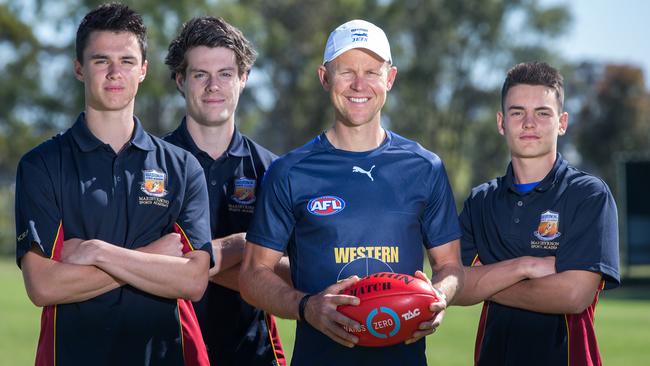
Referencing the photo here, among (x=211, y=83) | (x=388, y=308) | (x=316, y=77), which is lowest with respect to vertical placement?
(x=388, y=308)

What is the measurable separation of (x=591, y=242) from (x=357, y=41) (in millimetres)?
1611

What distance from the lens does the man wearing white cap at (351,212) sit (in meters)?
4.27

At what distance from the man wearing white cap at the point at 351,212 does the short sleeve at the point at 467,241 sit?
60cm

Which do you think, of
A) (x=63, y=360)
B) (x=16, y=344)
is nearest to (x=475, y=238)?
(x=63, y=360)

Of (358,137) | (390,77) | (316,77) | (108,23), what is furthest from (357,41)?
(316,77)

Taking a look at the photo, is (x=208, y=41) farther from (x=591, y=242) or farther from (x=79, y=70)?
(x=591, y=242)

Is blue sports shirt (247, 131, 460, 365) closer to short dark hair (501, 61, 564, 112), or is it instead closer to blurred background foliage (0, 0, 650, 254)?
short dark hair (501, 61, 564, 112)

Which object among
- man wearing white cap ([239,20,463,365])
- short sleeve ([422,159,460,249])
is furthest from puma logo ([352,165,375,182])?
short sleeve ([422,159,460,249])

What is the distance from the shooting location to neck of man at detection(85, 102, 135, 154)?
15.0 feet

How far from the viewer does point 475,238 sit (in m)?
5.06

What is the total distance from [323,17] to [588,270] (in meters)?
46.3

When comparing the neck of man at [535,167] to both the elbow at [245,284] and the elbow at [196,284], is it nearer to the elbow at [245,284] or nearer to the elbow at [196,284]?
the elbow at [245,284]

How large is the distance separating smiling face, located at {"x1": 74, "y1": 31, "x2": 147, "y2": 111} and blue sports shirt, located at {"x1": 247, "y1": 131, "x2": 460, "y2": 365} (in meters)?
0.83

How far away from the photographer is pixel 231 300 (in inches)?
210
